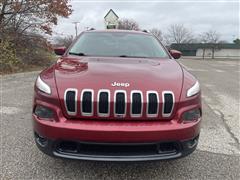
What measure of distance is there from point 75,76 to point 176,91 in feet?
A: 3.34

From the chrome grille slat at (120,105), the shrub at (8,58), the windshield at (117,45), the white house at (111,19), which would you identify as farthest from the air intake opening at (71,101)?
the shrub at (8,58)

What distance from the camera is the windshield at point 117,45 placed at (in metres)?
4.15

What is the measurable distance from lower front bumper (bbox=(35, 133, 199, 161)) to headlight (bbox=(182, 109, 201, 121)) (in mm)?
215

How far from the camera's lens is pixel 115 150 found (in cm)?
272

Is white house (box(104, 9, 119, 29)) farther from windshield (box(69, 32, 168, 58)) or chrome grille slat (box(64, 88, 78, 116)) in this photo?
chrome grille slat (box(64, 88, 78, 116))

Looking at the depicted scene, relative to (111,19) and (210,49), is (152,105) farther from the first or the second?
(210,49)

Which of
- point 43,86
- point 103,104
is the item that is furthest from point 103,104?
point 43,86

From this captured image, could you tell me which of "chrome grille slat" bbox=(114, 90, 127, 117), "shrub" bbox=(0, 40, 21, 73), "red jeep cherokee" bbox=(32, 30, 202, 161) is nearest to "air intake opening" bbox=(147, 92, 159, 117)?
"red jeep cherokee" bbox=(32, 30, 202, 161)

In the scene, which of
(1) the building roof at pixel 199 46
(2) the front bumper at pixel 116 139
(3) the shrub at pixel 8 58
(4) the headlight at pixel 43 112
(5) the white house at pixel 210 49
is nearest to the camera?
(2) the front bumper at pixel 116 139

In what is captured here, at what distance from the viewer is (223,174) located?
3139 millimetres

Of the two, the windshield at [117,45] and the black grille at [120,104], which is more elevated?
the windshield at [117,45]

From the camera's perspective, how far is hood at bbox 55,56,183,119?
9.05ft

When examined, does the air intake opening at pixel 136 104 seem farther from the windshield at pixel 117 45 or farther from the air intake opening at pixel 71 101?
the windshield at pixel 117 45

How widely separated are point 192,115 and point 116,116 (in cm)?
77
